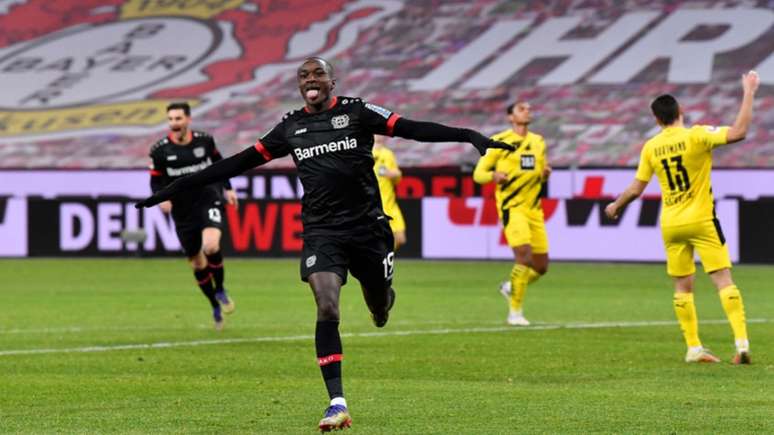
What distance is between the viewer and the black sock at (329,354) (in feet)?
30.3

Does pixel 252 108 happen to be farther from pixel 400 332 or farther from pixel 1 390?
pixel 1 390

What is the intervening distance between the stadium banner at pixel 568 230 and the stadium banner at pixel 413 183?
0.35m

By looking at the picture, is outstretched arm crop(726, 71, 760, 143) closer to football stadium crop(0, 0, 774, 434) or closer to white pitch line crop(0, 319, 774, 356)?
football stadium crop(0, 0, 774, 434)

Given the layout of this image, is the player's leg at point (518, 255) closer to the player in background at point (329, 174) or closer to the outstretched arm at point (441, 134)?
the player in background at point (329, 174)

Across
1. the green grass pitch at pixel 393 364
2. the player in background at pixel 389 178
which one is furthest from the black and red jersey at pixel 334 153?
the player in background at pixel 389 178

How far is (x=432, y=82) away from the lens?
3866 cm

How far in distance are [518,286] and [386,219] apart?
24.2ft

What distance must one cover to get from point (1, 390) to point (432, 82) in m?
28.1

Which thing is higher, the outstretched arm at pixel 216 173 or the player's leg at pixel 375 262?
the outstretched arm at pixel 216 173

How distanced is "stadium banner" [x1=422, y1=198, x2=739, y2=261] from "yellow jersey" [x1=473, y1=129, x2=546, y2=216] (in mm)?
9761

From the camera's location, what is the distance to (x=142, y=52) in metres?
43.1

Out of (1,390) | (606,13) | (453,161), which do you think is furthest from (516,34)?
(1,390)

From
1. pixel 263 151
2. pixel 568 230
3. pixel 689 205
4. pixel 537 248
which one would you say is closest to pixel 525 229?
pixel 537 248

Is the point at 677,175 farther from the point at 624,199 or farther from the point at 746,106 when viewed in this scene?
the point at 746,106
